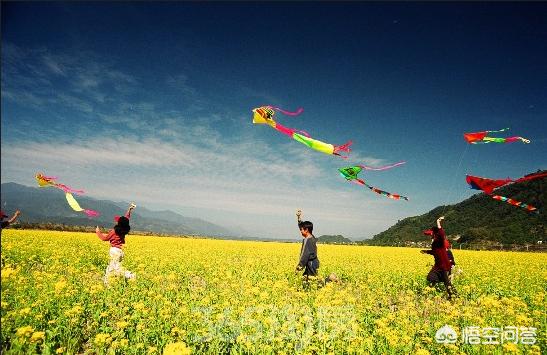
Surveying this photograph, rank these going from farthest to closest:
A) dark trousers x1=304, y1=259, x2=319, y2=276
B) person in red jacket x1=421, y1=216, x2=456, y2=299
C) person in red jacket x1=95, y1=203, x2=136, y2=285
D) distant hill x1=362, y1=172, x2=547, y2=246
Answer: distant hill x1=362, y1=172, x2=547, y2=246
person in red jacket x1=421, y1=216, x2=456, y2=299
dark trousers x1=304, y1=259, x2=319, y2=276
person in red jacket x1=95, y1=203, x2=136, y2=285

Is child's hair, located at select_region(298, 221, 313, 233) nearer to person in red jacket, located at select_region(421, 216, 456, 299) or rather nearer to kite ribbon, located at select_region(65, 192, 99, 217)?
person in red jacket, located at select_region(421, 216, 456, 299)

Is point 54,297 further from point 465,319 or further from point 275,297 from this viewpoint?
point 465,319

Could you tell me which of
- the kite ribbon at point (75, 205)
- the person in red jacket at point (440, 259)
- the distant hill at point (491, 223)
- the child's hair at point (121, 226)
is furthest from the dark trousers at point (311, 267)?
the distant hill at point (491, 223)

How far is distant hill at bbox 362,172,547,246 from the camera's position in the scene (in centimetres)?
6288

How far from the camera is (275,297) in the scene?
7.11m

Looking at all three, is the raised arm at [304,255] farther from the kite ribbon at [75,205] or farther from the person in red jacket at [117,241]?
the kite ribbon at [75,205]

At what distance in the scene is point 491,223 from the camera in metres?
81.0

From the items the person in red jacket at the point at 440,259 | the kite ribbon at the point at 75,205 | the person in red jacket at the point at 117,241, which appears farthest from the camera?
the person in red jacket at the point at 440,259

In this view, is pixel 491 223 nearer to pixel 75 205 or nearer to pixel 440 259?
pixel 440 259

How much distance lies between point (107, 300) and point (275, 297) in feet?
10.7

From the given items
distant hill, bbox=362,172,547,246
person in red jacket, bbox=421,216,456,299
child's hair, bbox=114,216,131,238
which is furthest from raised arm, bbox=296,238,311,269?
distant hill, bbox=362,172,547,246

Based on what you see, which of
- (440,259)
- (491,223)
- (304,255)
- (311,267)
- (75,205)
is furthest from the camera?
(491,223)

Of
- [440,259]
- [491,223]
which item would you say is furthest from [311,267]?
[491,223]

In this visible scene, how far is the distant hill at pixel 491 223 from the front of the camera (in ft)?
206
